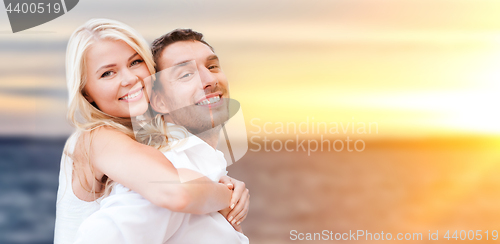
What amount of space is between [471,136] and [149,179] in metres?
1.73

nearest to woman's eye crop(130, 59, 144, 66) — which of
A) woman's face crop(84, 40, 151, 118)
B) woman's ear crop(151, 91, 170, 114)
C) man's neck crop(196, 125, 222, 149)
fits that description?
woman's face crop(84, 40, 151, 118)

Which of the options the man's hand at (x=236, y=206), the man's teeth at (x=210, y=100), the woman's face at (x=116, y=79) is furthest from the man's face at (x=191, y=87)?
the man's hand at (x=236, y=206)

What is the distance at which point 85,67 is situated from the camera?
78 cm

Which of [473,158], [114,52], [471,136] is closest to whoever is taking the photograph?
[114,52]

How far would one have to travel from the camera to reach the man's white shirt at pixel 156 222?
0.70 m

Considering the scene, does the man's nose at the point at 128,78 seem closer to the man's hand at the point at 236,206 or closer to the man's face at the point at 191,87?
the man's face at the point at 191,87

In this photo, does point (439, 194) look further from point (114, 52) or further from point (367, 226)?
point (114, 52)

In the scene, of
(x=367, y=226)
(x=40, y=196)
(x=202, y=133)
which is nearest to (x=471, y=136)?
(x=367, y=226)

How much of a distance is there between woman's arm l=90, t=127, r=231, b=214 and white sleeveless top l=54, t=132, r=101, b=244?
16 centimetres

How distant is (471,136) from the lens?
179cm

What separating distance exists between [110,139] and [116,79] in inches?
5.9

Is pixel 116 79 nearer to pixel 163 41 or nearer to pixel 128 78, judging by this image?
pixel 128 78

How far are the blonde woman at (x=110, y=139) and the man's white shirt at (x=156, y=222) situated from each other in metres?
0.05

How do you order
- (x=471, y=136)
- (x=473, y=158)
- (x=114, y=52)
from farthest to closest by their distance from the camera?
(x=473, y=158) < (x=471, y=136) < (x=114, y=52)
